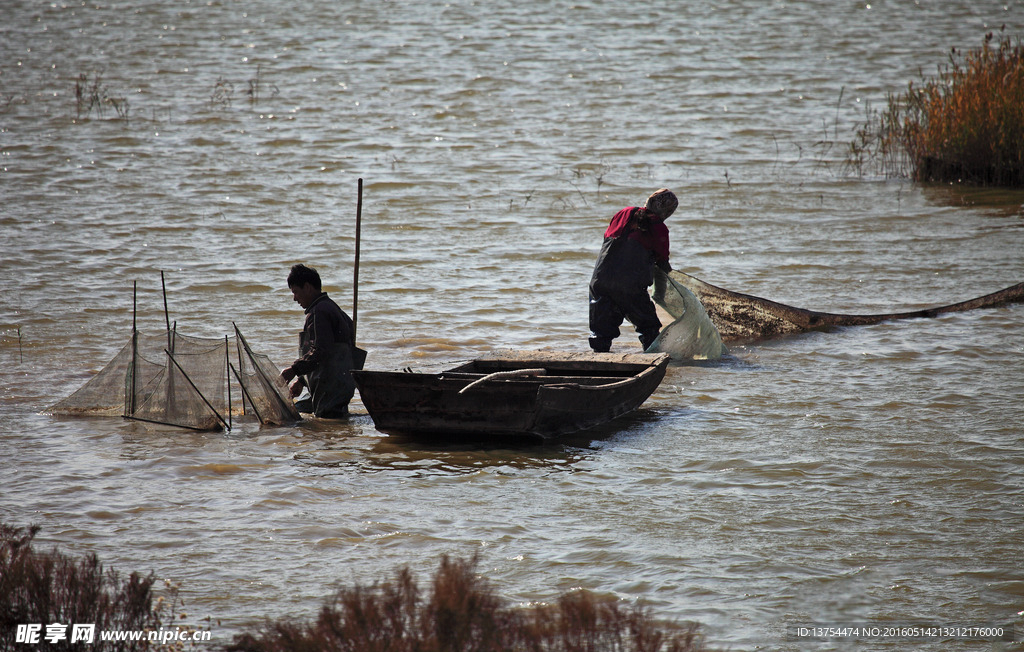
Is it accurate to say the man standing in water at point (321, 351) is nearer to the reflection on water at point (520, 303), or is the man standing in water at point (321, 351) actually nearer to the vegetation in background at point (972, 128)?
the reflection on water at point (520, 303)

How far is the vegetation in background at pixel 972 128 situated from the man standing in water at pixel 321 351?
9834mm

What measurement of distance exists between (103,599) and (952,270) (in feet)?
34.1

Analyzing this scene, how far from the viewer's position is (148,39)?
28.5m

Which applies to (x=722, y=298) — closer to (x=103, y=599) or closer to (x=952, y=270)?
(x=952, y=270)

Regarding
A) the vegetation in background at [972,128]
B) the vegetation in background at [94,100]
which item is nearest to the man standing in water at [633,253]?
the vegetation in background at [972,128]

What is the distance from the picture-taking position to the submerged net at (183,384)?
6.80 metres

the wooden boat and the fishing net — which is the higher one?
the fishing net

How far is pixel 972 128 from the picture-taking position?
14.5 meters

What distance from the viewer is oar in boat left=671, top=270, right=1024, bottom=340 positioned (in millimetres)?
9211

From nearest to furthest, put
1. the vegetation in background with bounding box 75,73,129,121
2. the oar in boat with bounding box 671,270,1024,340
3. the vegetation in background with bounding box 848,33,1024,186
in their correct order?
the oar in boat with bounding box 671,270,1024,340
the vegetation in background with bounding box 848,33,1024,186
the vegetation in background with bounding box 75,73,129,121

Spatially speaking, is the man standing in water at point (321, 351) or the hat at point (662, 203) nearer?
the man standing in water at point (321, 351)

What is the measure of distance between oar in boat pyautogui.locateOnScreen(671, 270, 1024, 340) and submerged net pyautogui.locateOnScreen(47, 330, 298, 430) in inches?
146

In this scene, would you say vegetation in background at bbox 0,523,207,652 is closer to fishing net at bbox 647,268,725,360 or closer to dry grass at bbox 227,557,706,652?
dry grass at bbox 227,557,706,652

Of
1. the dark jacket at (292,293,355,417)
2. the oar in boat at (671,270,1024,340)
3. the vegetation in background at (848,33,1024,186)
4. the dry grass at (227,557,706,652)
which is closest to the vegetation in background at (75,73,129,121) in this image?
the vegetation in background at (848,33,1024,186)
